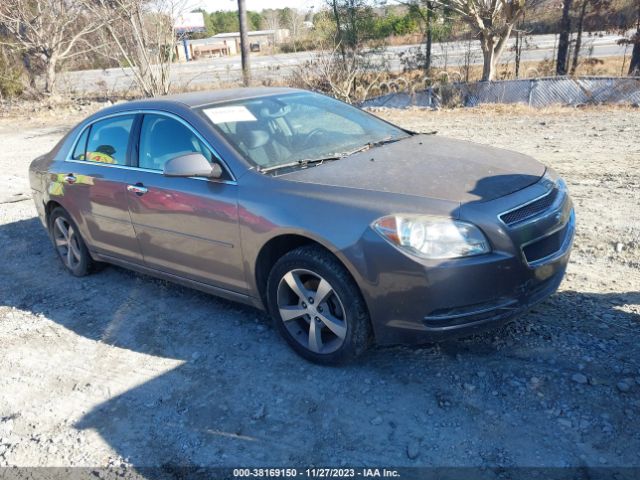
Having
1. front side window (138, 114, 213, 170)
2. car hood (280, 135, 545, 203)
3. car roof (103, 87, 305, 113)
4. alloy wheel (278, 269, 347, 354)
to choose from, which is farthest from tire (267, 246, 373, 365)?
car roof (103, 87, 305, 113)

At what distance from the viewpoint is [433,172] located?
3.52 meters

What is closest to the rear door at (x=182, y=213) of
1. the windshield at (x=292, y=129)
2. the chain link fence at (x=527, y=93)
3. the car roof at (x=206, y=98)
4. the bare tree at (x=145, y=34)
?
the car roof at (x=206, y=98)

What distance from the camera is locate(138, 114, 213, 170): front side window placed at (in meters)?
4.07

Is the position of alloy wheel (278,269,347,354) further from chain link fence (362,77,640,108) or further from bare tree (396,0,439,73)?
bare tree (396,0,439,73)

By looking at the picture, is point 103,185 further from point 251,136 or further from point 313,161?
point 313,161

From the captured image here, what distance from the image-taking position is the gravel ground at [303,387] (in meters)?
2.88

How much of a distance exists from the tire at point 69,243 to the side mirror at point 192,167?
2105 millimetres

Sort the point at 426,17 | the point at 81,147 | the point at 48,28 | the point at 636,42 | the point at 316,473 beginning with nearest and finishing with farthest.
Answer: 1. the point at 316,473
2. the point at 81,147
3. the point at 636,42
4. the point at 426,17
5. the point at 48,28

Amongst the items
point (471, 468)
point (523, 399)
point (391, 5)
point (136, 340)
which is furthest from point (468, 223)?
point (391, 5)

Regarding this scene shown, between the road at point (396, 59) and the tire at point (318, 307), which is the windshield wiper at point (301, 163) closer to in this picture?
the tire at point (318, 307)

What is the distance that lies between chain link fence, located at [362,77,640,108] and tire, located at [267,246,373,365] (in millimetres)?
11523

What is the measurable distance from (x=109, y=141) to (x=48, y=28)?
20.6m

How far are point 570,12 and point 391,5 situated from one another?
577cm

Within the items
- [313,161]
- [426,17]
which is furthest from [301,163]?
[426,17]
